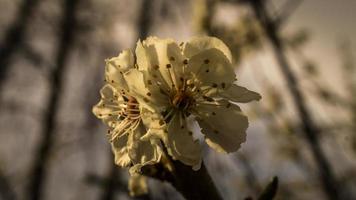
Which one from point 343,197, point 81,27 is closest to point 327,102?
point 343,197

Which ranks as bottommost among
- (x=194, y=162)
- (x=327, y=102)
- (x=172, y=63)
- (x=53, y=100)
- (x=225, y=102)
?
(x=194, y=162)

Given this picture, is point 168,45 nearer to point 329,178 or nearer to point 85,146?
point 329,178

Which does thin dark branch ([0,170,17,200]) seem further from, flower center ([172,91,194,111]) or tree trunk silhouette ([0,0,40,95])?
flower center ([172,91,194,111])

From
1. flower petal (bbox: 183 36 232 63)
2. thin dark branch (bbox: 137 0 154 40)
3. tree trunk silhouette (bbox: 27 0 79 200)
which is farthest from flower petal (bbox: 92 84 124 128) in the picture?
thin dark branch (bbox: 137 0 154 40)

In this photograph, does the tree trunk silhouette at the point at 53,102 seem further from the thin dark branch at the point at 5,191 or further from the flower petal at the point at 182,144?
the flower petal at the point at 182,144

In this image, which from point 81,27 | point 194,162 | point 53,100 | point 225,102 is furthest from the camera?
point 81,27

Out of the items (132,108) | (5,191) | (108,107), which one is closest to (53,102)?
(5,191)

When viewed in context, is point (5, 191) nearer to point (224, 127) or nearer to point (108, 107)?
point (108, 107)
